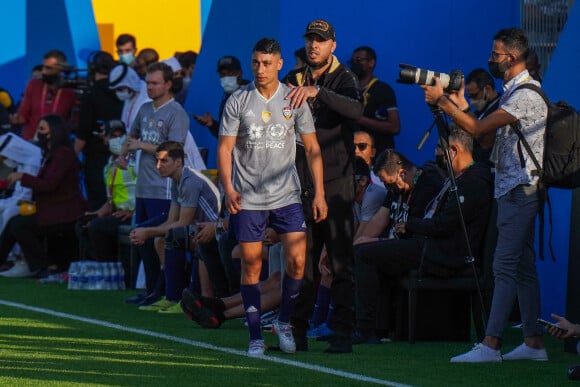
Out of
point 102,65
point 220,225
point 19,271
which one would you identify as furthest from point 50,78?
point 220,225

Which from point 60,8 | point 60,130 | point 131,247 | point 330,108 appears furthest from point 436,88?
point 60,8

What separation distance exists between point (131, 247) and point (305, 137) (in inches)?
246

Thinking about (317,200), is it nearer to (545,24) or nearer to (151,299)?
(151,299)

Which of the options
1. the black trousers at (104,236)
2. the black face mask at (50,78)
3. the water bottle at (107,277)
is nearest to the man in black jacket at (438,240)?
the water bottle at (107,277)

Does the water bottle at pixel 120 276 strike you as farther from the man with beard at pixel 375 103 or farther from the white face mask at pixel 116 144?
the man with beard at pixel 375 103

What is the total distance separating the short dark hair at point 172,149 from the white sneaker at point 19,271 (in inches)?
169

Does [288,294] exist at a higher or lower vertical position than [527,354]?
higher

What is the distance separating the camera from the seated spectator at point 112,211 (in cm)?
1506

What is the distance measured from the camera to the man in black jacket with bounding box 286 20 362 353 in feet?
29.9

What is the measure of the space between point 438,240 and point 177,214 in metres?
3.49

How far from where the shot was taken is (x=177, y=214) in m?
12.9

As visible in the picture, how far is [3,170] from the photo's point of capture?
17.5m

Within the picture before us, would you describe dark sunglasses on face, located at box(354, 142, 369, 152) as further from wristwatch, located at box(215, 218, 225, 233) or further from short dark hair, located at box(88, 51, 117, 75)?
short dark hair, located at box(88, 51, 117, 75)

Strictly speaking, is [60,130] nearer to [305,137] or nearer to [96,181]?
[96,181]
